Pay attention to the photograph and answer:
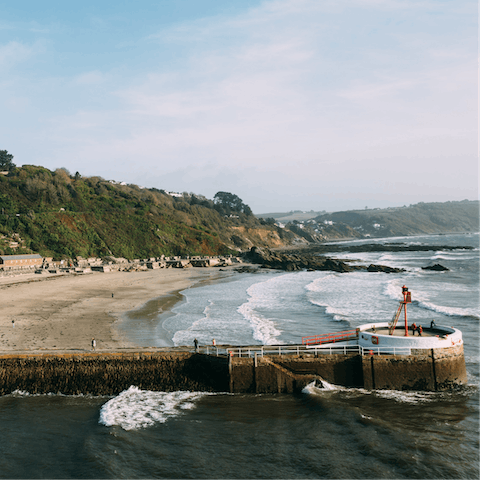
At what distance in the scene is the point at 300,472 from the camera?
44.2ft

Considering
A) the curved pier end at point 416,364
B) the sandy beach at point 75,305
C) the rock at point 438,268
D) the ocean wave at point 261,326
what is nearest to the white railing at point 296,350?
the curved pier end at point 416,364

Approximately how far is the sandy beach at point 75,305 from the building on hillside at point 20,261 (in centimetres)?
832

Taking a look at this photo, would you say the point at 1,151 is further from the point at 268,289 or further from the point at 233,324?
the point at 233,324

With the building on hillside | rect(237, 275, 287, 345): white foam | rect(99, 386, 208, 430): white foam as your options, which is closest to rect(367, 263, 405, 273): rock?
rect(237, 275, 287, 345): white foam

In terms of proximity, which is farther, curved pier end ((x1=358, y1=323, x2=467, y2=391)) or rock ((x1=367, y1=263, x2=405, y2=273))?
rock ((x1=367, y1=263, x2=405, y2=273))

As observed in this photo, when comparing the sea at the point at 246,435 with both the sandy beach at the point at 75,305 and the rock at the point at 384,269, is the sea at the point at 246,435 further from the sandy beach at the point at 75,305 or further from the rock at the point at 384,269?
the rock at the point at 384,269

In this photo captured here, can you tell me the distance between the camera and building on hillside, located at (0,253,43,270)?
6444 centimetres

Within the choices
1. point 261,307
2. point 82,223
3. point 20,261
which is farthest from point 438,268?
point 82,223

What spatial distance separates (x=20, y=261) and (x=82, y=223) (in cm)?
2936

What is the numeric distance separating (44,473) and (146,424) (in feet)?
13.9

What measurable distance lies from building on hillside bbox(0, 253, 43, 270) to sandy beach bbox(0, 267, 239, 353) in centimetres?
832

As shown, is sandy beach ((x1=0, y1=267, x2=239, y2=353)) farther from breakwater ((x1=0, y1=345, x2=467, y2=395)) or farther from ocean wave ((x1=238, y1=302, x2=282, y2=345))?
ocean wave ((x1=238, y1=302, x2=282, y2=345))

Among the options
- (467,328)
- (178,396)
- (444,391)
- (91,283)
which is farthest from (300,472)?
(91,283)

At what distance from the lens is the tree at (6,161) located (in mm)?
122625
